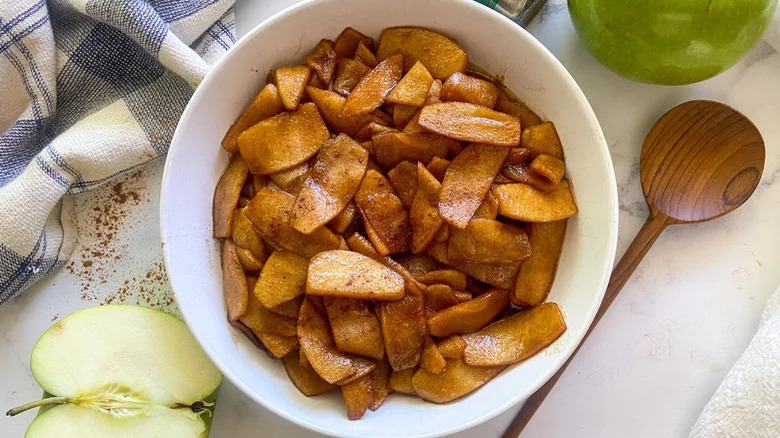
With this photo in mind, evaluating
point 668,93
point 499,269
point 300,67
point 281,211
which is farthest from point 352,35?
point 668,93

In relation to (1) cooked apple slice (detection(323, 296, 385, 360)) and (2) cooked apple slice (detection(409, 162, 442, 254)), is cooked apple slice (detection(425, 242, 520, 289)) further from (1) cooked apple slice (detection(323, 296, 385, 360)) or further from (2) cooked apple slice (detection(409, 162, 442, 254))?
(1) cooked apple slice (detection(323, 296, 385, 360))

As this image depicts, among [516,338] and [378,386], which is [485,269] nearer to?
Result: [516,338]

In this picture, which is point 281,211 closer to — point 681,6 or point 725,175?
point 681,6

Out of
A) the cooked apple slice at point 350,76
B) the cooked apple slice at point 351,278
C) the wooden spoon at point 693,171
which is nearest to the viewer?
the cooked apple slice at point 351,278

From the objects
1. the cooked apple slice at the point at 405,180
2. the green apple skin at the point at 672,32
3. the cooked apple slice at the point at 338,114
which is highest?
the green apple skin at the point at 672,32

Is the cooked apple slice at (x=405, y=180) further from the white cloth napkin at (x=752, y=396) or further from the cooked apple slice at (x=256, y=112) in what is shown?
the white cloth napkin at (x=752, y=396)

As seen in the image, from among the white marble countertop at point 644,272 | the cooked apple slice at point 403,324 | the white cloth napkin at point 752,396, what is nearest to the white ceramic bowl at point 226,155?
the cooked apple slice at point 403,324

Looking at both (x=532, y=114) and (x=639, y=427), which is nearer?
(x=532, y=114)
